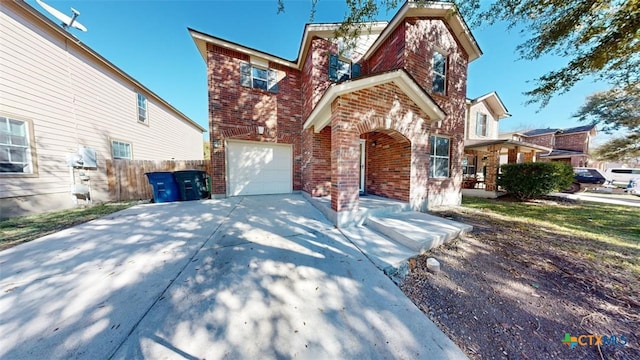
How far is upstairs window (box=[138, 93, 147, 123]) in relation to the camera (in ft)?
30.7

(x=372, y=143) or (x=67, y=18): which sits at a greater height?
(x=67, y=18)

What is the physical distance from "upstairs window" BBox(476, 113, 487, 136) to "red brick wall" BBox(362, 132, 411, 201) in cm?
1152

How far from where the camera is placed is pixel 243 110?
737 centimetres

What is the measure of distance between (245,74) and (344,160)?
19.2 ft

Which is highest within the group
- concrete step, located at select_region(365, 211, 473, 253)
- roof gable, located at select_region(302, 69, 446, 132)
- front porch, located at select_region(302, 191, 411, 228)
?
roof gable, located at select_region(302, 69, 446, 132)

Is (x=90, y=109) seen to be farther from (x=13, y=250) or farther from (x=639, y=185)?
(x=639, y=185)

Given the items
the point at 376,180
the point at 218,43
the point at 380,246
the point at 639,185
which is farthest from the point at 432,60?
the point at 639,185

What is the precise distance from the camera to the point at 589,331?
1831mm

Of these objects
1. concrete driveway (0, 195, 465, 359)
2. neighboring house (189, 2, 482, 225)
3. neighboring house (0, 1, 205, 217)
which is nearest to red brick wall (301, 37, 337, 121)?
neighboring house (189, 2, 482, 225)

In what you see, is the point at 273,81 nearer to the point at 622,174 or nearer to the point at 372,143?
the point at 372,143

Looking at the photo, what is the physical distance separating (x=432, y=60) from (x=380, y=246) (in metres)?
6.85

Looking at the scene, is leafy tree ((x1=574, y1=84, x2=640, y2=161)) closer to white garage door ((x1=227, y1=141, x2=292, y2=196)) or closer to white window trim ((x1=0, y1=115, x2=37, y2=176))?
white garage door ((x1=227, y1=141, x2=292, y2=196))

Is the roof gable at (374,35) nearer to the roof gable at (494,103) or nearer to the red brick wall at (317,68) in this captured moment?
the red brick wall at (317,68)

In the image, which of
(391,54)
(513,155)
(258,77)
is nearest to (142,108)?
(258,77)
